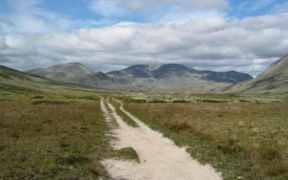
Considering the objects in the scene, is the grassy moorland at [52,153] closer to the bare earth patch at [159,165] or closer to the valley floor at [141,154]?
the valley floor at [141,154]

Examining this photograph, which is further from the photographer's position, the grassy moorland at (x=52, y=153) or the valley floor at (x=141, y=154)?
the valley floor at (x=141, y=154)

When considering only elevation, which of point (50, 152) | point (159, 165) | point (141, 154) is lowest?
point (141, 154)

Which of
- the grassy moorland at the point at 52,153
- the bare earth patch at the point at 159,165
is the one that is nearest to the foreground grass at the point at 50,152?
the grassy moorland at the point at 52,153

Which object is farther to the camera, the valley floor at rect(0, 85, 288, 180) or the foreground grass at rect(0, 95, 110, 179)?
the valley floor at rect(0, 85, 288, 180)

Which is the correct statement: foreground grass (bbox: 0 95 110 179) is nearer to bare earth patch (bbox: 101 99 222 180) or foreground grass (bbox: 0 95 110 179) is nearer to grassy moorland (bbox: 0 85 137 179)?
grassy moorland (bbox: 0 85 137 179)

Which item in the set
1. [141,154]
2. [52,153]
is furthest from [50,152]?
[141,154]

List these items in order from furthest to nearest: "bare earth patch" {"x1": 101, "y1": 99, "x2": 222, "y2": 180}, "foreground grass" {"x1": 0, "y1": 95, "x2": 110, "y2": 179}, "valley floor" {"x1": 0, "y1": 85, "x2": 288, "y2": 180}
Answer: "bare earth patch" {"x1": 101, "y1": 99, "x2": 222, "y2": 180}, "valley floor" {"x1": 0, "y1": 85, "x2": 288, "y2": 180}, "foreground grass" {"x1": 0, "y1": 95, "x2": 110, "y2": 179}

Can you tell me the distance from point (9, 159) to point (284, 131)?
2173 centimetres

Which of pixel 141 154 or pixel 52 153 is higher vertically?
pixel 52 153

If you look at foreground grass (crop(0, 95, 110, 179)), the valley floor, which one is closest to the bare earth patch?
the valley floor

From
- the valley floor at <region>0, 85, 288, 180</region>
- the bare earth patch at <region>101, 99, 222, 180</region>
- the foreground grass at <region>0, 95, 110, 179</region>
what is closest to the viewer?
the foreground grass at <region>0, 95, 110, 179</region>

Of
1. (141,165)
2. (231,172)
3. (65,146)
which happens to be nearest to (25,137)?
(65,146)

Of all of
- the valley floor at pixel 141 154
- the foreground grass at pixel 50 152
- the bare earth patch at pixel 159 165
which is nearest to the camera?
the foreground grass at pixel 50 152

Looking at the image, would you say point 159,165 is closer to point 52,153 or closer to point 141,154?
point 141,154
